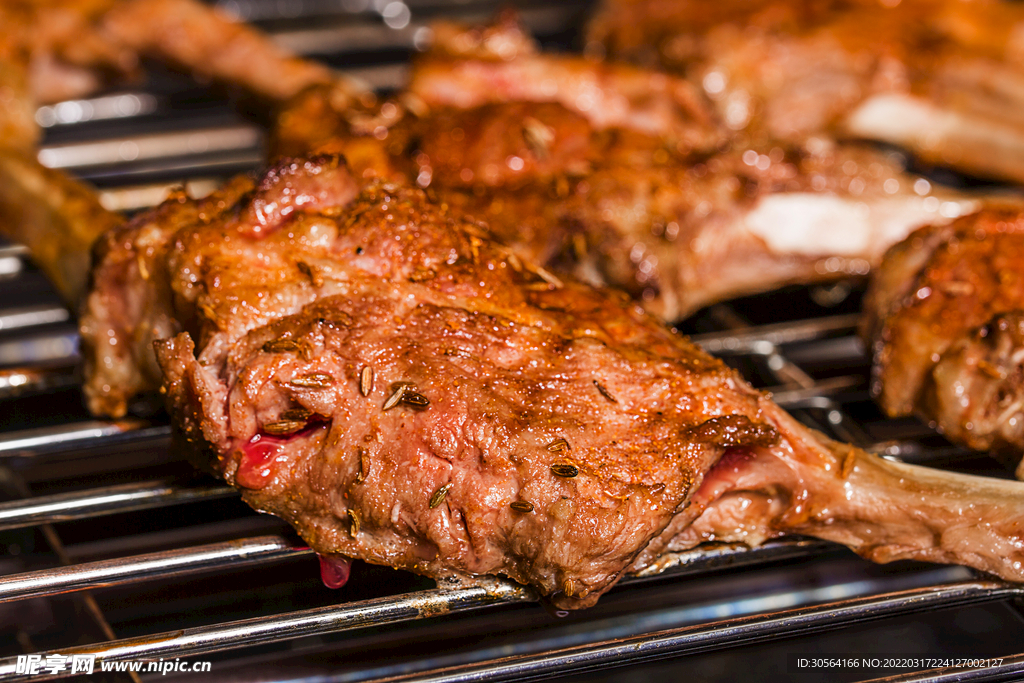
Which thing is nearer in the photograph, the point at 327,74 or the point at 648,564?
the point at 648,564

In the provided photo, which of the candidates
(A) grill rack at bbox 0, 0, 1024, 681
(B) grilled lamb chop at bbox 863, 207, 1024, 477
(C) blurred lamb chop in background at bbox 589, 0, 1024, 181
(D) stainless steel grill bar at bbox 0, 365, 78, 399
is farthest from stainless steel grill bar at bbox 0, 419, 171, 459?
(C) blurred lamb chop in background at bbox 589, 0, 1024, 181

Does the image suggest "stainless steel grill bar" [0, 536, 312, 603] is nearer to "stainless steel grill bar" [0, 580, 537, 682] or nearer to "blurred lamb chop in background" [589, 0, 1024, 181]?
"stainless steel grill bar" [0, 580, 537, 682]

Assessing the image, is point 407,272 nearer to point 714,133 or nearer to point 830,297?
point 714,133

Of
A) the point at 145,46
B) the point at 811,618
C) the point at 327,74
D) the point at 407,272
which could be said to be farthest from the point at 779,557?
the point at 145,46

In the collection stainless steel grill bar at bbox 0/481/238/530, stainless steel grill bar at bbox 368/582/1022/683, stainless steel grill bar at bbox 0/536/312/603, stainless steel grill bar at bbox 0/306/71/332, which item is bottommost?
stainless steel grill bar at bbox 368/582/1022/683

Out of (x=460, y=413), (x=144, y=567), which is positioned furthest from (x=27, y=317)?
(x=460, y=413)

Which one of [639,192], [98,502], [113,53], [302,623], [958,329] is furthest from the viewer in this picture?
[113,53]

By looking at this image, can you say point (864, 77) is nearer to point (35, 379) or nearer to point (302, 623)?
point (302, 623)
